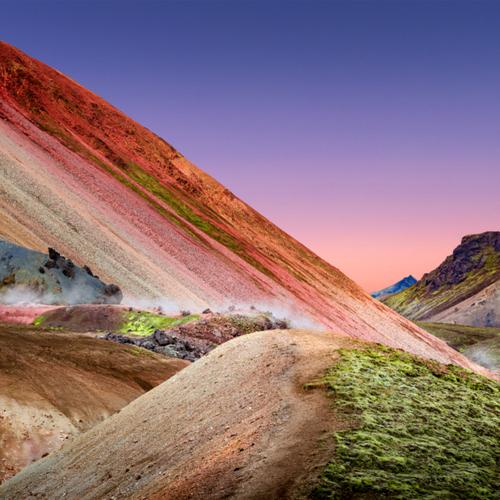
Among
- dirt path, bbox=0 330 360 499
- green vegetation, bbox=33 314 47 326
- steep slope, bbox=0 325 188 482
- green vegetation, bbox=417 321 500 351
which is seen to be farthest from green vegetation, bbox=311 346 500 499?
green vegetation, bbox=417 321 500 351

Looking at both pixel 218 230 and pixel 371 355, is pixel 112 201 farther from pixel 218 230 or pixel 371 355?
Answer: pixel 371 355

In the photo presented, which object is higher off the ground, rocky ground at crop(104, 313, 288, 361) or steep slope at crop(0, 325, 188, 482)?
rocky ground at crop(104, 313, 288, 361)

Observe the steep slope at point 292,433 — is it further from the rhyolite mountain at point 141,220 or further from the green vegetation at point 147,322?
the rhyolite mountain at point 141,220

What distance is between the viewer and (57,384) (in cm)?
2350

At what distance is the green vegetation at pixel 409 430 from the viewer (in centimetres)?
856

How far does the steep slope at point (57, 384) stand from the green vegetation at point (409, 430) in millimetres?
11478

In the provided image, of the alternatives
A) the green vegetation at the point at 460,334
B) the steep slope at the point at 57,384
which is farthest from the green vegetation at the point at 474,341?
the steep slope at the point at 57,384

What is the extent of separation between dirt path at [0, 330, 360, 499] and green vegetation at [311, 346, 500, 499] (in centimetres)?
47

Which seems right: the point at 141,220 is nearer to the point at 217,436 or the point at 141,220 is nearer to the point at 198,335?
the point at 198,335

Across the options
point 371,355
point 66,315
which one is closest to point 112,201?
point 66,315

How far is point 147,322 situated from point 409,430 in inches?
1125

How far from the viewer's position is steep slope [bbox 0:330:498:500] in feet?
29.4

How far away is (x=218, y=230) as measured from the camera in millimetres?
83312

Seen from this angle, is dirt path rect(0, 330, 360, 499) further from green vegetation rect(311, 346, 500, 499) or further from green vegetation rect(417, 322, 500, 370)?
green vegetation rect(417, 322, 500, 370)
